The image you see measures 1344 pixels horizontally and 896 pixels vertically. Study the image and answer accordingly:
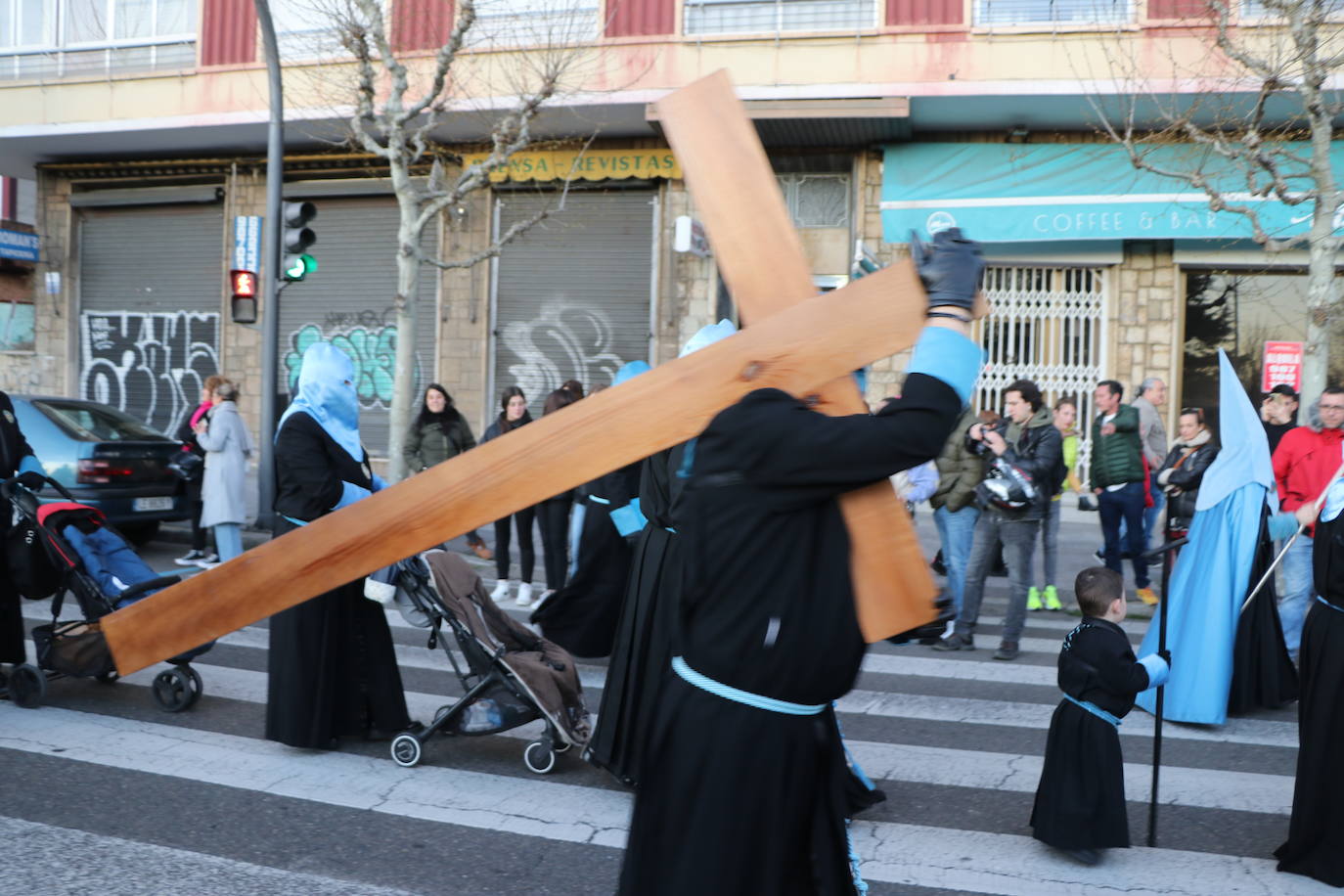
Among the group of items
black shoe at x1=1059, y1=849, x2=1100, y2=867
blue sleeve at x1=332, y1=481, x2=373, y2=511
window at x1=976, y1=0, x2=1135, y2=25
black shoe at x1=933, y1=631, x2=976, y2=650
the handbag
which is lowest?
black shoe at x1=933, y1=631, x2=976, y2=650

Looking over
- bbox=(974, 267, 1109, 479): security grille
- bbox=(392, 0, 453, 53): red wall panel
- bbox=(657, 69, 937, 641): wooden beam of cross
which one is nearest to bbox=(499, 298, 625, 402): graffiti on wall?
bbox=(392, 0, 453, 53): red wall panel

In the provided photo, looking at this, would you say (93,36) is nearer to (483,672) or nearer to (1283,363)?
(483,672)

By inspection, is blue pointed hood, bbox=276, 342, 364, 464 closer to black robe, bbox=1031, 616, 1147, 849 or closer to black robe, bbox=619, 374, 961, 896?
black robe, bbox=1031, 616, 1147, 849

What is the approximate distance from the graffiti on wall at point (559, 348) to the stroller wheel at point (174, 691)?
1144 centimetres

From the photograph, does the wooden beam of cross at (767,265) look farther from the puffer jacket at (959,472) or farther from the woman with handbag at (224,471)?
the woman with handbag at (224,471)

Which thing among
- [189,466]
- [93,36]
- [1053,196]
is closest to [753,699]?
[189,466]

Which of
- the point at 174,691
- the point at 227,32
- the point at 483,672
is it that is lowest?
the point at 174,691

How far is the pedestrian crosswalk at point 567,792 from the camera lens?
4.27 metres

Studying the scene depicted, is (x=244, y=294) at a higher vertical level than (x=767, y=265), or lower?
higher

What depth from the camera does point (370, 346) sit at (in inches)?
741

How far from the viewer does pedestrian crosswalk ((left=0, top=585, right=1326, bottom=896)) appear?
4.27 m

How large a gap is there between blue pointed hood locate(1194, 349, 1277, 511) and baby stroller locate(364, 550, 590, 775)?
374 cm

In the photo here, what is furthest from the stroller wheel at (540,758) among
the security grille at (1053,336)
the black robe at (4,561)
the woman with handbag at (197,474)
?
the security grille at (1053,336)

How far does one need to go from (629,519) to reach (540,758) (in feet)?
5.34
